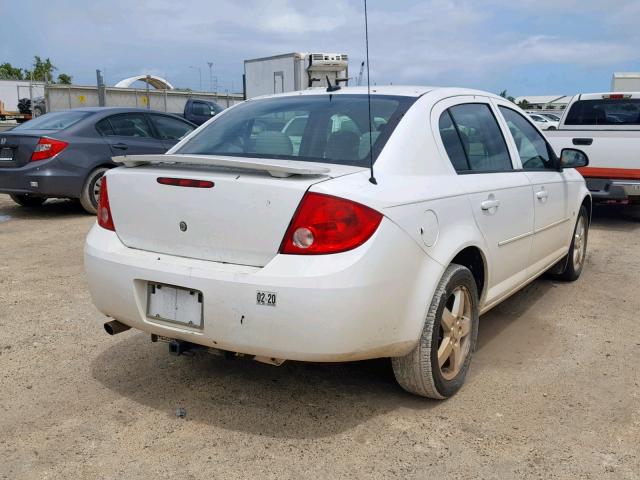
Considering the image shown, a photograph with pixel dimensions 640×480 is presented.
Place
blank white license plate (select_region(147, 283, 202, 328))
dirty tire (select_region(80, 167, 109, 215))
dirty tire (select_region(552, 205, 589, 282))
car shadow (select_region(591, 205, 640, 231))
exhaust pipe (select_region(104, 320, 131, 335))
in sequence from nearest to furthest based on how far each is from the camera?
blank white license plate (select_region(147, 283, 202, 328)), exhaust pipe (select_region(104, 320, 131, 335)), dirty tire (select_region(552, 205, 589, 282)), dirty tire (select_region(80, 167, 109, 215)), car shadow (select_region(591, 205, 640, 231))

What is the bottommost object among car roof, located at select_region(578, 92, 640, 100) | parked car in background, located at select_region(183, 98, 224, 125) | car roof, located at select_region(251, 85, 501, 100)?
car roof, located at select_region(251, 85, 501, 100)

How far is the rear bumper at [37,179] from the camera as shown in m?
7.93

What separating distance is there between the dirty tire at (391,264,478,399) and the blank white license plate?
99cm

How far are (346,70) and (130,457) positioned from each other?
595 inches

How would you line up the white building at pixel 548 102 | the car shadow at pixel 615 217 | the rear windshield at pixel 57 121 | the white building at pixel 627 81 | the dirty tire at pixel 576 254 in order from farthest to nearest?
the white building at pixel 548 102 < the white building at pixel 627 81 < the car shadow at pixel 615 217 < the rear windshield at pixel 57 121 < the dirty tire at pixel 576 254

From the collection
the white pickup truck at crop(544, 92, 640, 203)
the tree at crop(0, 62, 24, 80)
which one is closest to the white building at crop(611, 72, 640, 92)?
the white pickup truck at crop(544, 92, 640, 203)

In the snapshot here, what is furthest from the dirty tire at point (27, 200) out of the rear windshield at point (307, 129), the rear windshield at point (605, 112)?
the rear windshield at point (605, 112)

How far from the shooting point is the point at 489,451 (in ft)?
9.03

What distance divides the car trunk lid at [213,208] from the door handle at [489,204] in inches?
35.4

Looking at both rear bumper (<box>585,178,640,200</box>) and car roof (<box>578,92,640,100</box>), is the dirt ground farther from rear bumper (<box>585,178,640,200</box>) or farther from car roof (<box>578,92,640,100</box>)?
car roof (<box>578,92,640,100</box>)

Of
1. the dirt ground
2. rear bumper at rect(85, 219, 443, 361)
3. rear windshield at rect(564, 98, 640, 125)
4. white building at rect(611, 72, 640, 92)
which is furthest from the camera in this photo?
white building at rect(611, 72, 640, 92)

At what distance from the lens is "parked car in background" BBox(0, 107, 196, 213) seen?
26.1 feet

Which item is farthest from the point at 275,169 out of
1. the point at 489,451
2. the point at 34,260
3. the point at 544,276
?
the point at 34,260

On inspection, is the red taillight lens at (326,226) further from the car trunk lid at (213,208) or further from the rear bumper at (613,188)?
the rear bumper at (613,188)
